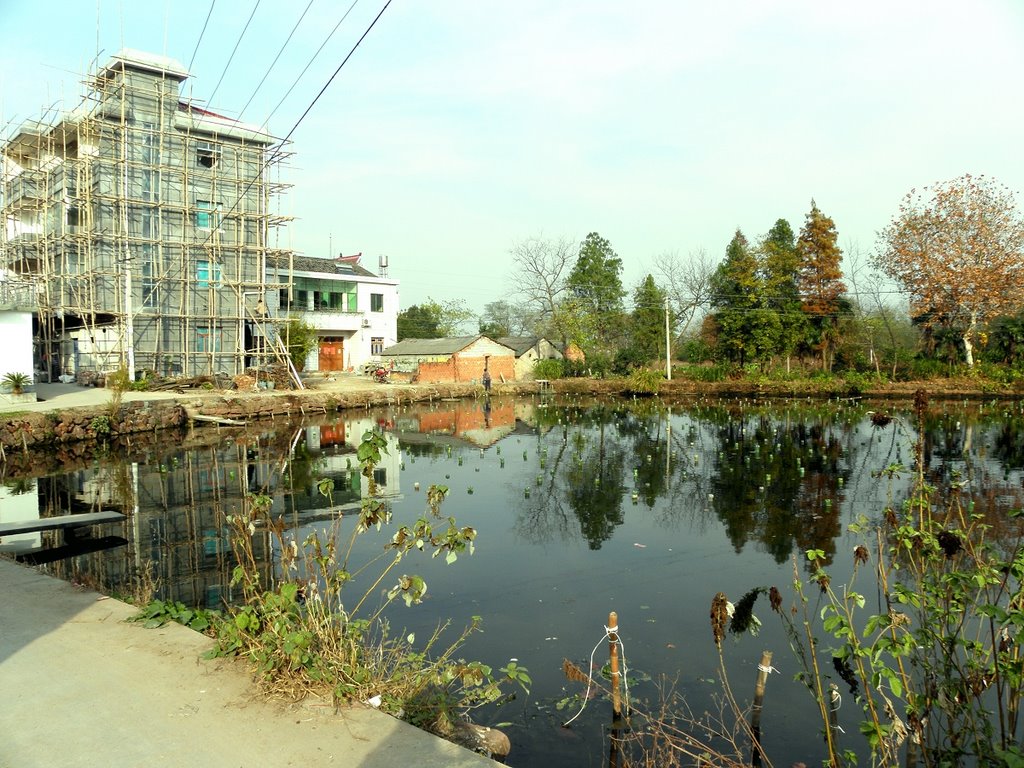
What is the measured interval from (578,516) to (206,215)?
25401 mm

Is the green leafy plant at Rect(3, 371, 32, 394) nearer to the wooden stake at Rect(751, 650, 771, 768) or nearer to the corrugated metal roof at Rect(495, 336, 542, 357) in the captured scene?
the wooden stake at Rect(751, 650, 771, 768)

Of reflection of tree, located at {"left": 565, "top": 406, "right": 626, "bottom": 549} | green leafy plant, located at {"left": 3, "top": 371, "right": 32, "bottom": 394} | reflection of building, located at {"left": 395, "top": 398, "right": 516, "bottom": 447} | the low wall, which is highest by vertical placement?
green leafy plant, located at {"left": 3, "top": 371, "right": 32, "bottom": 394}

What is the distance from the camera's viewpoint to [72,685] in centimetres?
496

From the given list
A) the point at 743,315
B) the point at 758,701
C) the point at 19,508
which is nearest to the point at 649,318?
the point at 743,315

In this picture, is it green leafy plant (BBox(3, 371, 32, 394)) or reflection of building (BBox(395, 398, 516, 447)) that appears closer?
green leafy plant (BBox(3, 371, 32, 394))

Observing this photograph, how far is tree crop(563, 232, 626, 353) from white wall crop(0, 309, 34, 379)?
32538mm

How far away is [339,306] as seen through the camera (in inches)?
→ 1666

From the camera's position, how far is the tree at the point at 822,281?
42.2 meters

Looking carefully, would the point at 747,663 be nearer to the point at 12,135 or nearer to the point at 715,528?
the point at 715,528

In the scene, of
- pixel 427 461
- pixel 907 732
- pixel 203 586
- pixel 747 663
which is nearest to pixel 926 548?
pixel 907 732

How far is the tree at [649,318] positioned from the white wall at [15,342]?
3475 cm

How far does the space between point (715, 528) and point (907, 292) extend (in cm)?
3204

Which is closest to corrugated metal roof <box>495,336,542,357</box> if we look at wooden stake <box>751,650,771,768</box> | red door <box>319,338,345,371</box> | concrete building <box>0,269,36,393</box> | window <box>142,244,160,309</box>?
red door <box>319,338,345,371</box>

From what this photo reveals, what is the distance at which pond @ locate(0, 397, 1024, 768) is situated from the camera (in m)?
7.18
